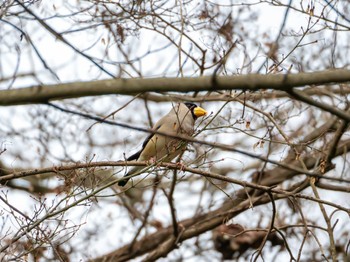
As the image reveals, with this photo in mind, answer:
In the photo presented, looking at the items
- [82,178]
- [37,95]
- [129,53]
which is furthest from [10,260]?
[129,53]

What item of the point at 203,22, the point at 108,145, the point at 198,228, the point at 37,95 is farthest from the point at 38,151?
the point at 37,95

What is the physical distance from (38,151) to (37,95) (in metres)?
5.43

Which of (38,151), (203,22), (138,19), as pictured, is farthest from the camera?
(38,151)

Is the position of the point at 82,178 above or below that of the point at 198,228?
below

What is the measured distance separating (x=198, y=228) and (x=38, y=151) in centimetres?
233

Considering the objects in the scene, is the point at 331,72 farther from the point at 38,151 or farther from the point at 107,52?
the point at 38,151

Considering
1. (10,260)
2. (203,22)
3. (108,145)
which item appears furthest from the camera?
(108,145)

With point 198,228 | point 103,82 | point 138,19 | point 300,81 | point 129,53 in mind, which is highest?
point 129,53

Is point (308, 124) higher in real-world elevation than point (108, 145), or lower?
lower

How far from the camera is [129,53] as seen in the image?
24.9 feet

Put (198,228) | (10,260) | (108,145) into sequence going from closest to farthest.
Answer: (10,260) < (198,228) < (108,145)

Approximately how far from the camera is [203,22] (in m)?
6.49

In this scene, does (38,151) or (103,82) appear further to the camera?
(38,151)

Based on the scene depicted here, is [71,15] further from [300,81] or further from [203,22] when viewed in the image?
[300,81]
